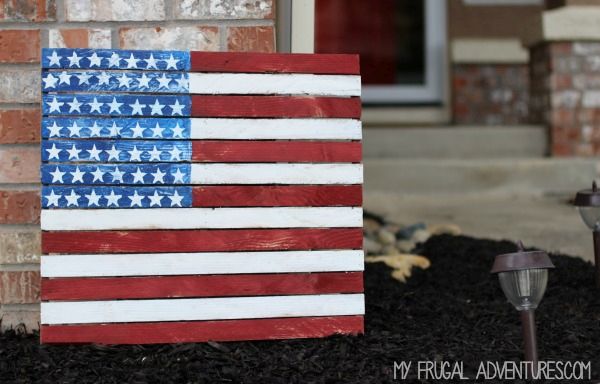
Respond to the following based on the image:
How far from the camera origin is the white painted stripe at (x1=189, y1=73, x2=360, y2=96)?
2609 mm

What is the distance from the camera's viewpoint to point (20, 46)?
2736 millimetres

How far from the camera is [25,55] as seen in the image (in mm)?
2738

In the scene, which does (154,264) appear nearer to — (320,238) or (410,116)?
(320,238)

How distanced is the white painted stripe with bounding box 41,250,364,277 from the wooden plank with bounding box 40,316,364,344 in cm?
18

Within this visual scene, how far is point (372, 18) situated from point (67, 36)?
672cm

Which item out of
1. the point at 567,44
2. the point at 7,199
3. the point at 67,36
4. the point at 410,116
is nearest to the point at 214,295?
the point at 7,199

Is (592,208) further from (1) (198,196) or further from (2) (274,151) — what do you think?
(1) (198,196)

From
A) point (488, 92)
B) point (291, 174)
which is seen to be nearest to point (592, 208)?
point (291, 174)

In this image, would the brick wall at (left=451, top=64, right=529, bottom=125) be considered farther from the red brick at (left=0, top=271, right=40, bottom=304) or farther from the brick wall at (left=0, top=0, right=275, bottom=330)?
the red brick at (left=0, top=271, right=40, bottom=304)

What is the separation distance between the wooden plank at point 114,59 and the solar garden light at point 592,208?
1797 millimetres

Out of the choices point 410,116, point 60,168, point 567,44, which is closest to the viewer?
point 60,168

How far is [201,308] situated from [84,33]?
41.7 inches

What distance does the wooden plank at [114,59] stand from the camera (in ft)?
8.38

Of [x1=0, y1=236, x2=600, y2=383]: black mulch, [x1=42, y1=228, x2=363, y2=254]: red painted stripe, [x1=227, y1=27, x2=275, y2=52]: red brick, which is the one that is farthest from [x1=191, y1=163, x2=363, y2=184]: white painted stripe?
[x1=0, y1=236, x2=600, y2=383]: black mulch
